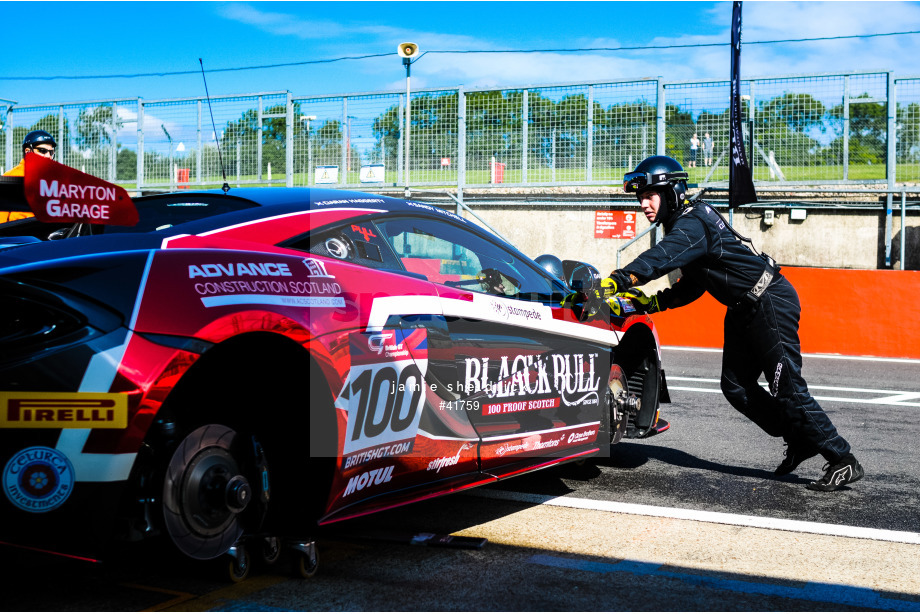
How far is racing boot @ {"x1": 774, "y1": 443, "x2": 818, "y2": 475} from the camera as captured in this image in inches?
200

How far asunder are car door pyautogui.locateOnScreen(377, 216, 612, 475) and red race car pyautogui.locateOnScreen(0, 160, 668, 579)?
0.01 meters

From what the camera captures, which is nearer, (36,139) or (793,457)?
(793,457)

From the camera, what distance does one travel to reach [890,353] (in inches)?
466

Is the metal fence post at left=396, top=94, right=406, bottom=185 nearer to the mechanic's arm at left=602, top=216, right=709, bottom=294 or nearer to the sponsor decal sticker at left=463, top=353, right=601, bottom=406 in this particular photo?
the mechanic's arm at left=602, top=216, right=709, bottom=294

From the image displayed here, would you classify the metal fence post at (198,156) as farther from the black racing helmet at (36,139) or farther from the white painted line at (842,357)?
the black racing helmet at (36,139)

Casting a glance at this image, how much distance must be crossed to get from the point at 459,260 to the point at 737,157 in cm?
1157

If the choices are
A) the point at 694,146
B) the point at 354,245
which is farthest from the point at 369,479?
the point at 694,146

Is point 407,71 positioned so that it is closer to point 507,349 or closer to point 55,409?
point 507,349

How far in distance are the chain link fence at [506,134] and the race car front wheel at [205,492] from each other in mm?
12224

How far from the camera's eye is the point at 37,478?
2.48 meters

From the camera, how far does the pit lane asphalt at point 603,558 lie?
10.0 ft

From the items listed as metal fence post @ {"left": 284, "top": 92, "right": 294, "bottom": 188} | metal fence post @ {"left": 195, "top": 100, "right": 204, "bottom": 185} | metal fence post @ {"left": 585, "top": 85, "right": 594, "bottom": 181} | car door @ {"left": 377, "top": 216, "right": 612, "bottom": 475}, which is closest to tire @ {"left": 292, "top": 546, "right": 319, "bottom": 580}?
car door @ {"left": 377, "top": 216, "right": 612, "bottom": 475}

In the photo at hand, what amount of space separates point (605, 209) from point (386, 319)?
43.7ft

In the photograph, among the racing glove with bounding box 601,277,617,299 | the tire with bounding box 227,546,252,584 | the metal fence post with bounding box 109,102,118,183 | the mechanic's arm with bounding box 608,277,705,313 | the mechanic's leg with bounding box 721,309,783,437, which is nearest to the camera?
the tire with bounding box 227,546,252,584
